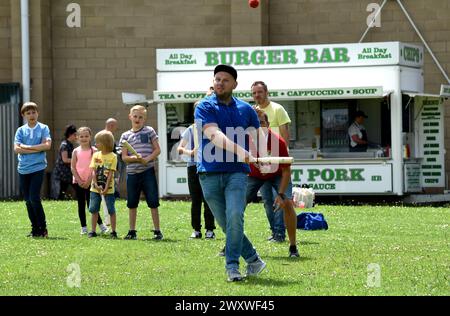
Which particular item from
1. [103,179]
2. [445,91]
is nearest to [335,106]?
[445,91]

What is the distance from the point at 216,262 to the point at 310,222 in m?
4.76

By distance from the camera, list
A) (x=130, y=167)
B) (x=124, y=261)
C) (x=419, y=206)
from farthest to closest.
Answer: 1. (x=419, y=206)
2. (x=130, y=167)
3. (x=124, y=261)

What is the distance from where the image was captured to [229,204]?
35.6 ft

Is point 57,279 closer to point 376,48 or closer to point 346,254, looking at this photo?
point 346,254

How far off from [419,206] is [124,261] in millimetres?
12149

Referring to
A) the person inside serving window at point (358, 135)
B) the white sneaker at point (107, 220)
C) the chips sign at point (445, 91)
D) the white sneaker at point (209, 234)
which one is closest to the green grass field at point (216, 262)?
the white sneaker at point (209, 234)

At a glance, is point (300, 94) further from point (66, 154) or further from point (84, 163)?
point (84, 163)

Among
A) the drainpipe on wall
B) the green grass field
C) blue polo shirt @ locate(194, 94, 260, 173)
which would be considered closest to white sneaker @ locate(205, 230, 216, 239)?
the green grass field

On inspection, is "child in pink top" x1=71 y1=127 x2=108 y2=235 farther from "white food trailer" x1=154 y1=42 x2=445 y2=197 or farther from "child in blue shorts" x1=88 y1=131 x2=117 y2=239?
"white food trailer" x1=154 y1=42 x2=445 y2=197

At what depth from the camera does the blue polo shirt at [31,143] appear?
15422 mm

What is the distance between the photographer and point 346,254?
13.4 meters

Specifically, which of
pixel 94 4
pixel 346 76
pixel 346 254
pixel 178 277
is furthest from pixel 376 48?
pixel 178 277

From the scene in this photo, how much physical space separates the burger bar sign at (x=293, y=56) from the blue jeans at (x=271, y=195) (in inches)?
410

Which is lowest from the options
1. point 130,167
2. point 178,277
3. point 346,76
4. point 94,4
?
point 178,277
